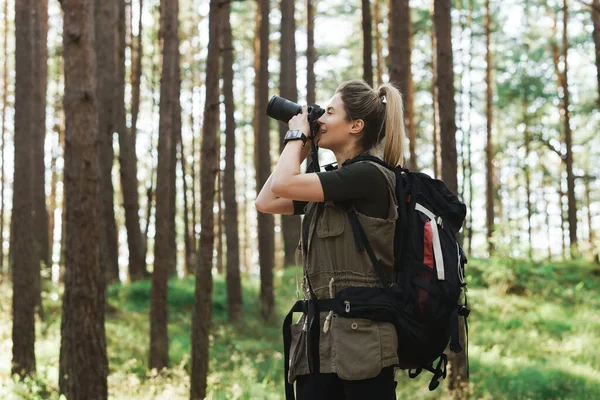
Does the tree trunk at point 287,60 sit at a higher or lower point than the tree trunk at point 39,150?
higher

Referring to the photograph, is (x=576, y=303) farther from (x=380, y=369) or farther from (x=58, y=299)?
(x=380, y=369)

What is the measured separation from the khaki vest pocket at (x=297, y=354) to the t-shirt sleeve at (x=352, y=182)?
2.11 ft

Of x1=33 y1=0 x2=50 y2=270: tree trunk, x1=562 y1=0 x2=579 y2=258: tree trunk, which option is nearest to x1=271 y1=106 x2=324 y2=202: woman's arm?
x1=33 y1=0 x2=50 y2=270: tree trunk

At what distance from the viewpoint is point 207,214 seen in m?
9.01

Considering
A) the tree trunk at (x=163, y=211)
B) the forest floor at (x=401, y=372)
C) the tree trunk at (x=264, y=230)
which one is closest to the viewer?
the forest floor at (x=401, y=372)

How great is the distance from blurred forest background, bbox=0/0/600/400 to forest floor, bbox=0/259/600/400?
6cm

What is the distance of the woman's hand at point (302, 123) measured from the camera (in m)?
3.19

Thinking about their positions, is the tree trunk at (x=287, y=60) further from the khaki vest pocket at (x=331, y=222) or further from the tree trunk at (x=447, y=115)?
the khaki vest pocket at (x=331, y=222)

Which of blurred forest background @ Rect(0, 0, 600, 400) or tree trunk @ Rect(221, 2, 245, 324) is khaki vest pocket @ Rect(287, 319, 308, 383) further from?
tree trunk @ Rect(221, 2, 245, 324)

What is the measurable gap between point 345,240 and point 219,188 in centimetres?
1437

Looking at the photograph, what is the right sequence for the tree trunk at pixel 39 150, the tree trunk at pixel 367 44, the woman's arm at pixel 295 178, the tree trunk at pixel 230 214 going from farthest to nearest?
the tree trunk at pixel 230 214
the tree trunk at pixel 39 150
the tree trunk at pixel 367 44
the woman's arm at pixel 295 178

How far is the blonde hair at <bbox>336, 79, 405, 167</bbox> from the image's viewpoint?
10.4ft

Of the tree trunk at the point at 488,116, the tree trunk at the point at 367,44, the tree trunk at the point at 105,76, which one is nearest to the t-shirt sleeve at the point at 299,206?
the tree trunk at the point at 367,44

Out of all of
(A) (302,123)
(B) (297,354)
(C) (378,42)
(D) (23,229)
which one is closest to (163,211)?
(D) (23,229)
